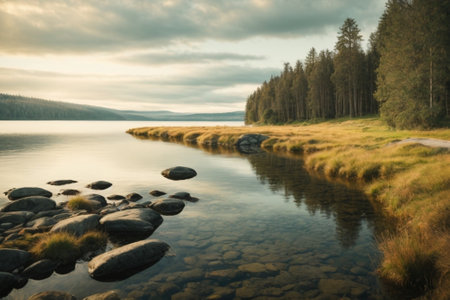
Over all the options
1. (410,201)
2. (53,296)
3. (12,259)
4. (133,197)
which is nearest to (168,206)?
(133,197)

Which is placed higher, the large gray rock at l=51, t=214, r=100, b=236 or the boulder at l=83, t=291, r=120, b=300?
the large gray rock at l=51, t=214, r=100, b=236

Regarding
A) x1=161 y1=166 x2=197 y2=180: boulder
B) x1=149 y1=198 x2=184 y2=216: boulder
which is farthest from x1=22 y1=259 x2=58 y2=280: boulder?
x1=161 y1=166 x2=197 y2=180: boulder

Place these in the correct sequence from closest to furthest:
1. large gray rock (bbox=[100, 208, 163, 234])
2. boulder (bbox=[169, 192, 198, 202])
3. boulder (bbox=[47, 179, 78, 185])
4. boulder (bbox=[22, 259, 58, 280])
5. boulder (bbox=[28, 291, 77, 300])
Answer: boulder (bbox=[28, 291, 77, 300])
boulder (bbox=[22, 259, 58, 280])
large gray rock (bbox=[100, 208, 163, 234])
boulder (bbox=[169, 192, 198, 202])
boulder (bbox=[47, 179, 78, 185])

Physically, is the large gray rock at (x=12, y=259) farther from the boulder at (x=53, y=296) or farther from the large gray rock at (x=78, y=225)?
the boulder at (x=53, y=296)

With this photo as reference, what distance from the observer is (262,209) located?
40.9ft

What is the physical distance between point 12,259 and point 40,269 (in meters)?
0.83

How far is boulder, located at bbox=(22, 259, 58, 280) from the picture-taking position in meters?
7.07

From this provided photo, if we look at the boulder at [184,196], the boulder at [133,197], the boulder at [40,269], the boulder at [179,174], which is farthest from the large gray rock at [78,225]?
the boulder at [179,174]

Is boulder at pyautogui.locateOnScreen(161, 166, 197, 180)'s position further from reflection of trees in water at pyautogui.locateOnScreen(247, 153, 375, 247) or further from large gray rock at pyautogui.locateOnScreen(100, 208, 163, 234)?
large gray rock at pyautogui.locateOnScreen(100, 208, 163, 234)

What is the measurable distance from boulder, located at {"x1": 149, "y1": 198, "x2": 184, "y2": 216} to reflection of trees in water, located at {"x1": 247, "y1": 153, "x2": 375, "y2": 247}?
5366 mm

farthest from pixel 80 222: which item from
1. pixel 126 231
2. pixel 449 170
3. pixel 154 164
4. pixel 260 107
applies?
pixel 260 107

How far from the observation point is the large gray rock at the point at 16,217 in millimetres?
10420

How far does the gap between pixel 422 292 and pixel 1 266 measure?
960 centimetres

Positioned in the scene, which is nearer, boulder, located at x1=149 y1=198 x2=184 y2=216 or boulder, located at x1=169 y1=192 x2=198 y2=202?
boulder, located at x1=149 y1=198 x2=184 y2=216
